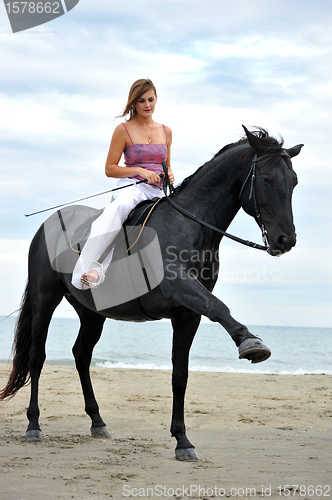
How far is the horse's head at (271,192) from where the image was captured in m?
3.44

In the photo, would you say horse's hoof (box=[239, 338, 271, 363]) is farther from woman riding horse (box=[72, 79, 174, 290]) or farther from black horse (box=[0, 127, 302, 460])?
woman riding horse (box=[72, 79, 174, 290])

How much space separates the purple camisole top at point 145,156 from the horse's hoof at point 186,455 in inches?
87.9

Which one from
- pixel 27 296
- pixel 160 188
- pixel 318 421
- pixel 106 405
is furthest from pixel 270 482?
pixel 106 405

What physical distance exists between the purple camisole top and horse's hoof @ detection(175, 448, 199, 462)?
223 cm

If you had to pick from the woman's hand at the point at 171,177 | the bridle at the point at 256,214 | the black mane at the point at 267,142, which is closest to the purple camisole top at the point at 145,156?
the woman's hand at the point at 171,177

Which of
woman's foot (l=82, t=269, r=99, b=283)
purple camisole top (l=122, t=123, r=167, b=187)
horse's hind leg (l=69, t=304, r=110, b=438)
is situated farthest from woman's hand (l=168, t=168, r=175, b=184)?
horse's hind leg (l=69, t=304, r=110, b=438)

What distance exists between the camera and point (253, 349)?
2951 millimetres

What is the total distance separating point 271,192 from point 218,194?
1.70 feet

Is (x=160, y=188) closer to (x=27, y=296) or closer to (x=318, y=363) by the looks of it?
(x=27, y=296)

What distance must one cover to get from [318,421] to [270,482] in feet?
9.54

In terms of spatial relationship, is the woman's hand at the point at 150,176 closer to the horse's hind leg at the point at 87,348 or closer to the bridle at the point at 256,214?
the bridle at the point at 256,214

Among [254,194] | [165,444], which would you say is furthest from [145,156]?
[165,444]

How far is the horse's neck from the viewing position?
3859mm

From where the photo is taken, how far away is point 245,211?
3773mm
